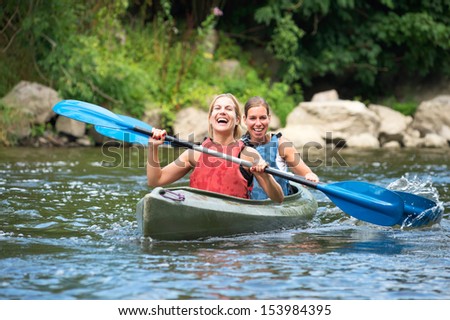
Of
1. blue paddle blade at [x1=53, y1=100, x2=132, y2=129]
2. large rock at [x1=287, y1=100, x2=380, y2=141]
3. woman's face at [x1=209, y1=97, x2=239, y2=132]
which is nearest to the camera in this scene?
woman's face at [x1=209, y1=97, x2=239, y2=132]

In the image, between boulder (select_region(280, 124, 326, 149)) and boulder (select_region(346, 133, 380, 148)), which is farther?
boulder (select_region(346, 133, 380, 148))

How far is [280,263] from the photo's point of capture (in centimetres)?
459

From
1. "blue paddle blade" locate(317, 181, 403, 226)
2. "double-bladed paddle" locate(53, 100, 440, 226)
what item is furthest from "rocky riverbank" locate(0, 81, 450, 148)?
"blue paddle blade" locate(317, 181, 403, 226)

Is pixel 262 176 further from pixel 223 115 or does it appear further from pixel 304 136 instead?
pixel 304 136

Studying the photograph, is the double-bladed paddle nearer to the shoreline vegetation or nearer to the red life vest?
the red life vest

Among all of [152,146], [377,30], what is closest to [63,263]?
[152,146]

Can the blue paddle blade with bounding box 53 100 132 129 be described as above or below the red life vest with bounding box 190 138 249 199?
above

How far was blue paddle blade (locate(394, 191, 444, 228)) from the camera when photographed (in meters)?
5.79

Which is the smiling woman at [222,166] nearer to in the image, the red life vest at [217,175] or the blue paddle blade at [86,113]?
the red life vest at [217,175]

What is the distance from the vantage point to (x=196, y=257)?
471 centimetres

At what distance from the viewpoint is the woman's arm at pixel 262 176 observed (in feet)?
17.3

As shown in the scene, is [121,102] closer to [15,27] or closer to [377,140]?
[15,27]

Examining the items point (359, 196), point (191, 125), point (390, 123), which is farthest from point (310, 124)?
point (359, 196)
